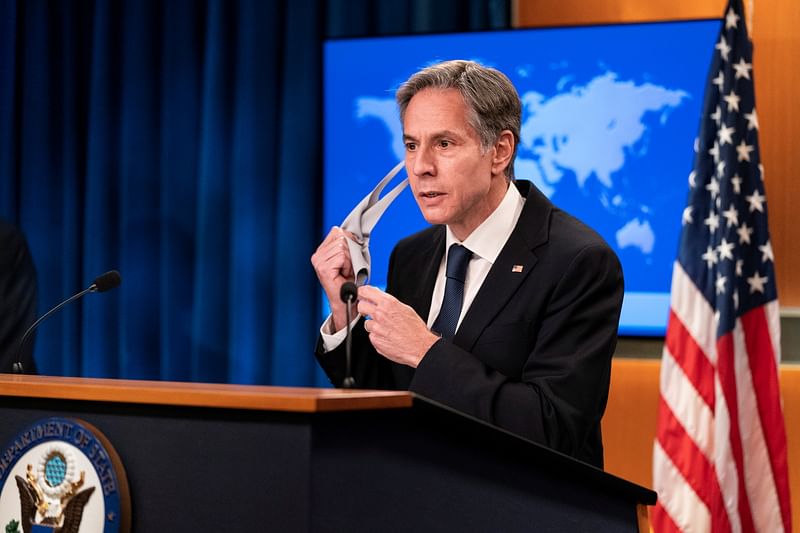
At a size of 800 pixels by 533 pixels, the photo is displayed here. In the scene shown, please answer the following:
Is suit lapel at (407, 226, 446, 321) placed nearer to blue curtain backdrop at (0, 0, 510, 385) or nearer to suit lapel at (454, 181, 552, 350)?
suit lapel at (454, 181, 552, 350)

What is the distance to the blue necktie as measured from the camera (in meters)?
2.32

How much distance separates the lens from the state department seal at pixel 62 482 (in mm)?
1492

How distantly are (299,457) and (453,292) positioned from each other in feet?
3.40

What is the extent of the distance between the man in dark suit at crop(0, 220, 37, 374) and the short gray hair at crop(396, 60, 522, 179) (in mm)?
2041

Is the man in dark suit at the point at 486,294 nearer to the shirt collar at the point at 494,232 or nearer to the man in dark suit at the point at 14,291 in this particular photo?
the shirt collar at the point at 494,232

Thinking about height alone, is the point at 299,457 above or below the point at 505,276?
below

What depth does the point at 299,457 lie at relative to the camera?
4.54 feet

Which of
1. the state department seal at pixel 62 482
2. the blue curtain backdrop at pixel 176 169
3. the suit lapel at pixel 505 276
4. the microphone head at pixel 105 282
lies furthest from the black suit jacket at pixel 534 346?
the blue curtain backdrop at pixel 176 169

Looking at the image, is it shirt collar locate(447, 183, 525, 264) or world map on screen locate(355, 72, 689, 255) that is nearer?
shirt collar locate(447, 183, 525, 264)

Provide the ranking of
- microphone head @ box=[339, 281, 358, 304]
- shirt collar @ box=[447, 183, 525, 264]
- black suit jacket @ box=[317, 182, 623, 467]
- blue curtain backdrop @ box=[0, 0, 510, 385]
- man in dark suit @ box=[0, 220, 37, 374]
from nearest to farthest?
microphone head @ box=[339, 281, 358, 304], black suit jacket @ box=[317, 182, 623, 467], shirt collar @ box=[447, 183, 525, 264], man in dark suit @ box=[0, 220, 37, 374], blue curtain backdrop @ box=[0, 0, 510, 385]

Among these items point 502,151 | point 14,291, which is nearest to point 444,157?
point 502,151

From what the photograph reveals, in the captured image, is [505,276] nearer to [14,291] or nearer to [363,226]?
[363,226]

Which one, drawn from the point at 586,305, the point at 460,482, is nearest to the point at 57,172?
the point at 586,305

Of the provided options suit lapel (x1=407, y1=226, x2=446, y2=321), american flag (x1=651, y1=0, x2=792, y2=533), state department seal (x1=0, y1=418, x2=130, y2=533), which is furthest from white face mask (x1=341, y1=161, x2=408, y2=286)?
american flag (x1=651, y1=0, x2=792, y2=533)
